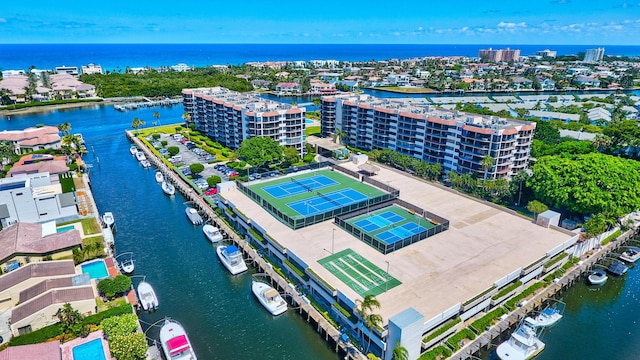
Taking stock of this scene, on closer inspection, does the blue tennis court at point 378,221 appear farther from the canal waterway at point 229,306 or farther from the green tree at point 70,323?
the green tree at point 70,323

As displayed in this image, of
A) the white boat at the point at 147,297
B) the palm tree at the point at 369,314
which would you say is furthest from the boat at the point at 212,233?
the palm tree at the point at 369,314

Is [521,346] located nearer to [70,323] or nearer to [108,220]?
[70,323]

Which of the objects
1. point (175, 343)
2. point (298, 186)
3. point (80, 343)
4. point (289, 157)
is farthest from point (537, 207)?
point (80, 343)

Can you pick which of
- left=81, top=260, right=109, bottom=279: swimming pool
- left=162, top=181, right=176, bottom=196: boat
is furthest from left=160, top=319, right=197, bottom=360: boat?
left=162, top=181, right=176, bottom=196: boat

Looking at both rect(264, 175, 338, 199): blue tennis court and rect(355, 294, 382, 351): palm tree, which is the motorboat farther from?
rect(264, 175, 338, 199): blue tennis court

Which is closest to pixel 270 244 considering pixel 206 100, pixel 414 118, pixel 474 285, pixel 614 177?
pixel 474 285
